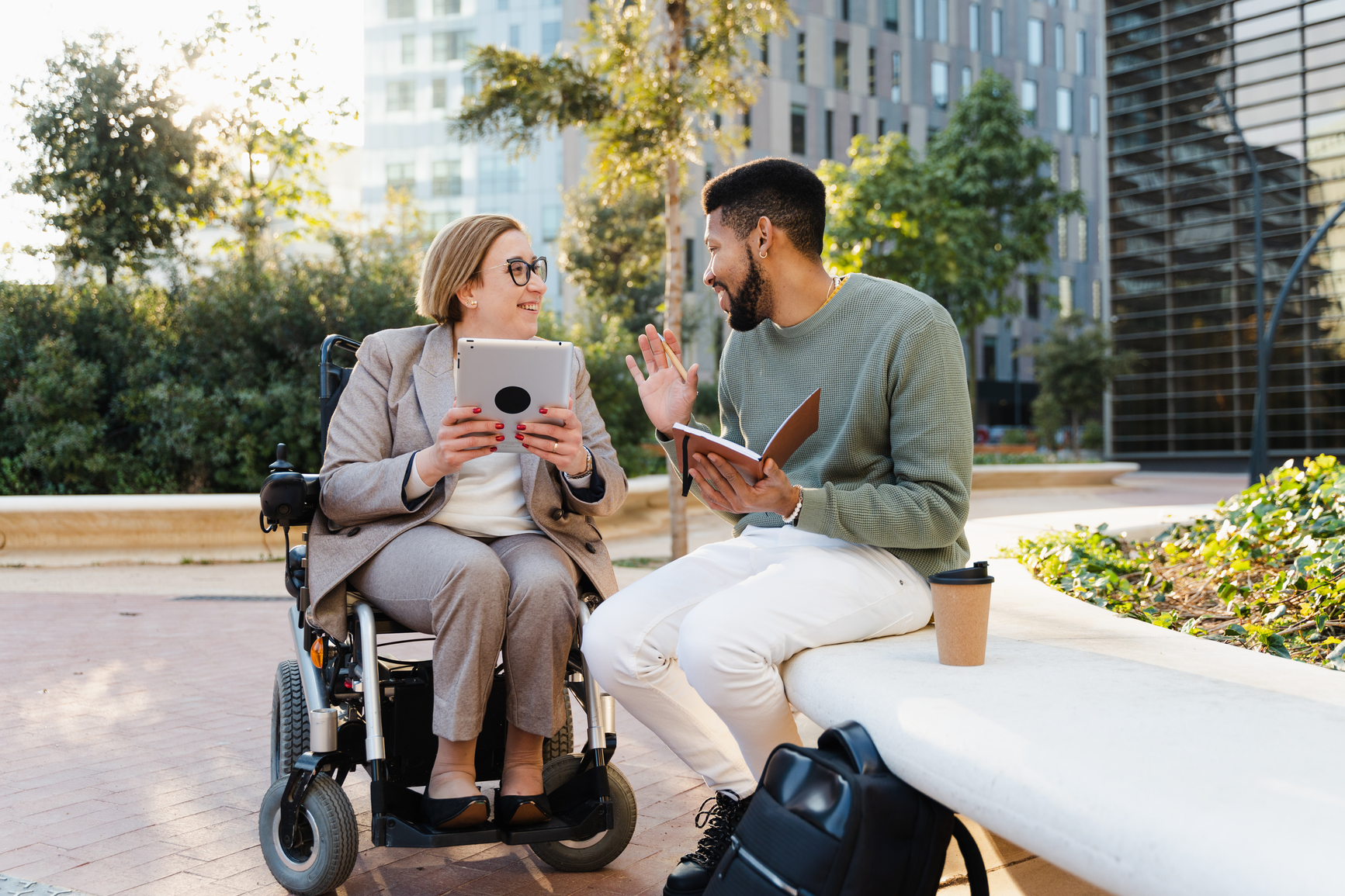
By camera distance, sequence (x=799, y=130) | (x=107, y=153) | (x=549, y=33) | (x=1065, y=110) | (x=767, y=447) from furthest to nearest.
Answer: (x=1065, y=110)
(x=549, y=33)
(x=799, y=130)
(x=107, y=153)
(x=767, y=447)

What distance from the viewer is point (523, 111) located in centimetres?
990

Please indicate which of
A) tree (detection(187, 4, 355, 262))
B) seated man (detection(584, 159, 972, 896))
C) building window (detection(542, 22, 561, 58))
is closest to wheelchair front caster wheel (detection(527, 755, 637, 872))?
seated man (detection(584, 159, 972, 896))

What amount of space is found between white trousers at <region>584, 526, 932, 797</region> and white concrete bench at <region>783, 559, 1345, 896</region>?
89 mm

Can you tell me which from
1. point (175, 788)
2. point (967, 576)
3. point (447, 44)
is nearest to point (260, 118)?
point (175, 788)

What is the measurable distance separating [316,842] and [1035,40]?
55.5 metres

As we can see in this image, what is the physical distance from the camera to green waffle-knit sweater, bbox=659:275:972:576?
2.62 meters

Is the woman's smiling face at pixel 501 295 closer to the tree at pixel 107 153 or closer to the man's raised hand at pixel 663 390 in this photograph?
the man's raised hand at pixel 663 390

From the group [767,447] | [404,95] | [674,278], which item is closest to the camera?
[767,447]

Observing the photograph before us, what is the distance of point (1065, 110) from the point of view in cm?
5191

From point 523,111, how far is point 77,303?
22.1 ft

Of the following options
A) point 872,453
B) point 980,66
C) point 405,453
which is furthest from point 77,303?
point 980,66

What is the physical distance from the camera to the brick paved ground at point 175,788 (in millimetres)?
2918

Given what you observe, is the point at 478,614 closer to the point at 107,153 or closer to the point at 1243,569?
the point at 1243,569

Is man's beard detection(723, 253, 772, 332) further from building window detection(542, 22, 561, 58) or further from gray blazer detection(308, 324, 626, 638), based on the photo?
building window detection(542, 22, 561, 58)
